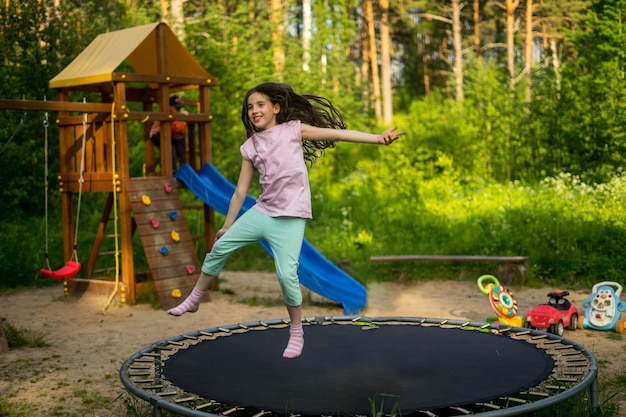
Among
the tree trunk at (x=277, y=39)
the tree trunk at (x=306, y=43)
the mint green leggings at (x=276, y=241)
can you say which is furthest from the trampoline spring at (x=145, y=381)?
the tree trunk at (x=306, y=43)

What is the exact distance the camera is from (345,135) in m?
3.43

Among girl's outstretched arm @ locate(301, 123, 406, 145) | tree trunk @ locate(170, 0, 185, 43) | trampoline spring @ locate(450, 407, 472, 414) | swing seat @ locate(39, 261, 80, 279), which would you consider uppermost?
tree trunk @ locate(170, 0, 185, 43)

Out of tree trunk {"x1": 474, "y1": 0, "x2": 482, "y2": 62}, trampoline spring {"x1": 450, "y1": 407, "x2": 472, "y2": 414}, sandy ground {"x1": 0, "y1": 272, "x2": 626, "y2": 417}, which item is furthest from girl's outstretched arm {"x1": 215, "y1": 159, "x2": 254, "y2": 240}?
tree trunk {"x1": 474, "y1": 0, "x2": 482, "y2": 62}

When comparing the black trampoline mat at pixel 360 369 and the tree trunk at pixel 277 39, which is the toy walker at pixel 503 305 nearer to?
the black trampoline mat at pixel 360 369

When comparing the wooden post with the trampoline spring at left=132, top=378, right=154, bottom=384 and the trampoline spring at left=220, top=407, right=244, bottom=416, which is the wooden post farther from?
the trampoline spring at left=220, top=407, right=244, bottom=416

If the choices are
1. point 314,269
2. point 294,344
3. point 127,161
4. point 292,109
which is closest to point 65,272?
point 127,161

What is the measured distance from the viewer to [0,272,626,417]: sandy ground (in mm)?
4113

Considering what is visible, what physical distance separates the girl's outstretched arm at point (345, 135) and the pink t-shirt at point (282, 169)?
0.05 metres

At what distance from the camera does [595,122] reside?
462 inches

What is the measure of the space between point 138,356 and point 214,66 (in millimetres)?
10197

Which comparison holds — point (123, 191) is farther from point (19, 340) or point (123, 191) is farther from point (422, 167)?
point (422, 167)

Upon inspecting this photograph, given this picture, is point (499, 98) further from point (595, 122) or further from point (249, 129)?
point (249, 129)

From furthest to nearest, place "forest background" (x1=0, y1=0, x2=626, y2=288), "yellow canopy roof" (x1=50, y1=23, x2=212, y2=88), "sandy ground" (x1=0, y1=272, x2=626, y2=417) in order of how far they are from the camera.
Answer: "forest background" (x1=0, y1=0, x2=626, y2=288) < "yellow canopy roof" (x1=50, y1=23, x2=212, y2=88) < "sandy ground" (x1=0, y1=272, x2=626, y2=417)

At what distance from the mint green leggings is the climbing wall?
10.7 feet
